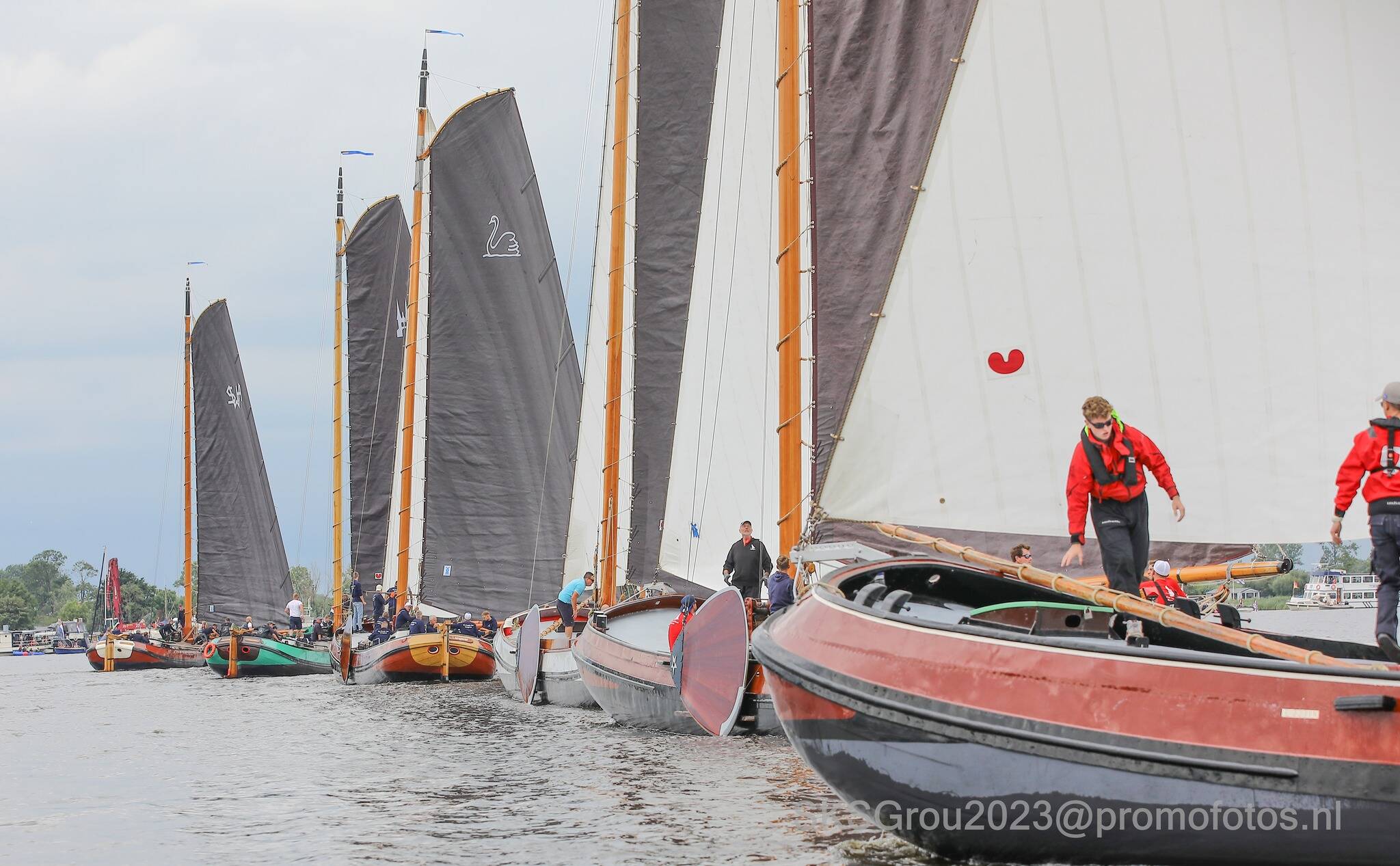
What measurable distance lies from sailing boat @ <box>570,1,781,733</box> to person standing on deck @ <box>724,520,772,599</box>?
0.80m

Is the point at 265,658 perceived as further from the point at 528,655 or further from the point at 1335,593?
the point at 1335,593

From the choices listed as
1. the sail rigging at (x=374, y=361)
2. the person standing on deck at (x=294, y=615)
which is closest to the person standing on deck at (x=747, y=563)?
the sail rigging at (x=374, y=361)

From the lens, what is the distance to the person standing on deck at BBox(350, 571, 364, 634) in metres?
42.1

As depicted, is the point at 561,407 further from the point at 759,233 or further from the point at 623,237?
the point at 759,233

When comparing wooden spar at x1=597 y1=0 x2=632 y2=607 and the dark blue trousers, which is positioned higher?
wooden spar at x1=597 y1=0 x2=632 y2=607

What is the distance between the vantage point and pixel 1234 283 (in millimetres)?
10953

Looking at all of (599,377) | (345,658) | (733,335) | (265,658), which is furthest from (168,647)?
(733,335)

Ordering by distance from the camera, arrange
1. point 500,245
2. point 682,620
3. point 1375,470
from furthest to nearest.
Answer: point 500,245 → point 682,620 → point 1375,470

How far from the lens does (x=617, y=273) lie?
Result: 27328mm

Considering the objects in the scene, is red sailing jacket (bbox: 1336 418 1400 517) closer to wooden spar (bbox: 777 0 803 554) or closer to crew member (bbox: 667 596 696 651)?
wooden spar (bbox: 777 0 803 554)

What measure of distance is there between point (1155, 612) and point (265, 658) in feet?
127

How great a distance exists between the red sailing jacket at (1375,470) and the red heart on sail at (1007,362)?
2547 millimetres

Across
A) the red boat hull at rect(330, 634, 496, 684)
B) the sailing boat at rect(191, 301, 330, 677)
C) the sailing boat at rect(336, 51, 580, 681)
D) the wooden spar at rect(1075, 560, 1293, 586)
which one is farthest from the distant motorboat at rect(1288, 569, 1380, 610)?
the wooden spar at rect(1075, 560, 1293, 586)

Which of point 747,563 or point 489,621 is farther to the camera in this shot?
point 489,621
